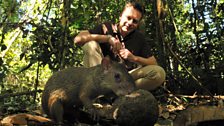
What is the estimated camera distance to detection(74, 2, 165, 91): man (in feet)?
17.7

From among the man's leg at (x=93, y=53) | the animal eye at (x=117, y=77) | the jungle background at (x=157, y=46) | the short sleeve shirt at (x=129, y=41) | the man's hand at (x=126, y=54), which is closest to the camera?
the animal eye at (x=117, y=77)

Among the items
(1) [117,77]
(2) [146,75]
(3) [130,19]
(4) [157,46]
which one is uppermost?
(3) [130,19]

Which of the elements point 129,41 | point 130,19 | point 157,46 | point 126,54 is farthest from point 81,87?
point 157,46

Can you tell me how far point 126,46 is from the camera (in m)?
5.74

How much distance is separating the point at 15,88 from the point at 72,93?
15.5 ft

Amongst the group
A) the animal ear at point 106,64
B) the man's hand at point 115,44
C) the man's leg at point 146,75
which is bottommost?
the man's leg at point 146,75

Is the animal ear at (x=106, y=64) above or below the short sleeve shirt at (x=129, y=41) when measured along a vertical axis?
below

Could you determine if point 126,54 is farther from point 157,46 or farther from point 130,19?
point 157,46

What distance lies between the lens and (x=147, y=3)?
8.58m

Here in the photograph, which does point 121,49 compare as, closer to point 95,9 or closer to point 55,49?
point 55,49

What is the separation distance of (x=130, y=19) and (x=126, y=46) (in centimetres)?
46

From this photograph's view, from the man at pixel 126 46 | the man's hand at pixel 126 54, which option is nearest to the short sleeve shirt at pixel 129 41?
the man at pixel 126 46

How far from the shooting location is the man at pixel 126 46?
539cm

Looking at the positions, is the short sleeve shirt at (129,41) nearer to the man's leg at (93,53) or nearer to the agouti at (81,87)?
the man's leg at (93,53)
